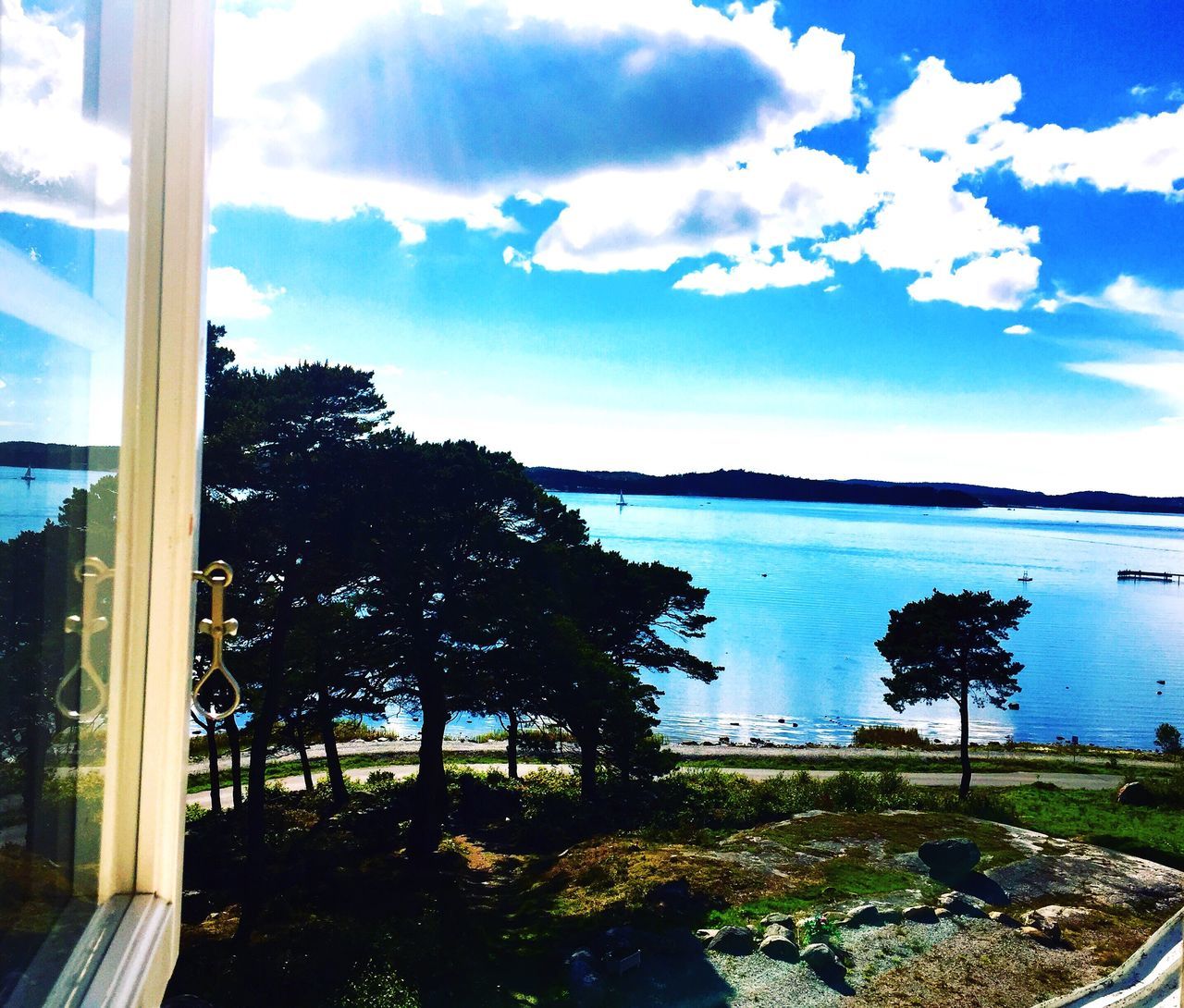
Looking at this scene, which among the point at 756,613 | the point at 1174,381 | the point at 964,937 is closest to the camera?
the point at 964,937

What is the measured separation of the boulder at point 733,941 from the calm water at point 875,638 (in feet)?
35.6

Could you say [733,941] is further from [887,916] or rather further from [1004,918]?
[1004,918]

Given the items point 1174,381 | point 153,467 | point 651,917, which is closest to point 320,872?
point 651,917

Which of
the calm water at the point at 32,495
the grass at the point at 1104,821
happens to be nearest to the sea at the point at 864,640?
the calm water at the point at 32,495

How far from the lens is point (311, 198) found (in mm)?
14664

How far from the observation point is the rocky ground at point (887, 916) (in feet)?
13.1

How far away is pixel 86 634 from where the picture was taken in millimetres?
701

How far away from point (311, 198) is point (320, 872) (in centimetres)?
1195

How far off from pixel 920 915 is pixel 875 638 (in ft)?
78.6

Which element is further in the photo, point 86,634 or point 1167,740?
point 1167,740

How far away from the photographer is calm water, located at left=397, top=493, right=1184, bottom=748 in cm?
1895

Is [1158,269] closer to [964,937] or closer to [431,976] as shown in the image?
[964,937]

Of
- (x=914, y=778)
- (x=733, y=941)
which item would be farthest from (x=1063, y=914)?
(x=914, y=778)

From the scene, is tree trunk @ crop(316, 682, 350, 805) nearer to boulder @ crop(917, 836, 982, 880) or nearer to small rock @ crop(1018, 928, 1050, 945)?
boulder @ crop(917, 836, 982, 880)
